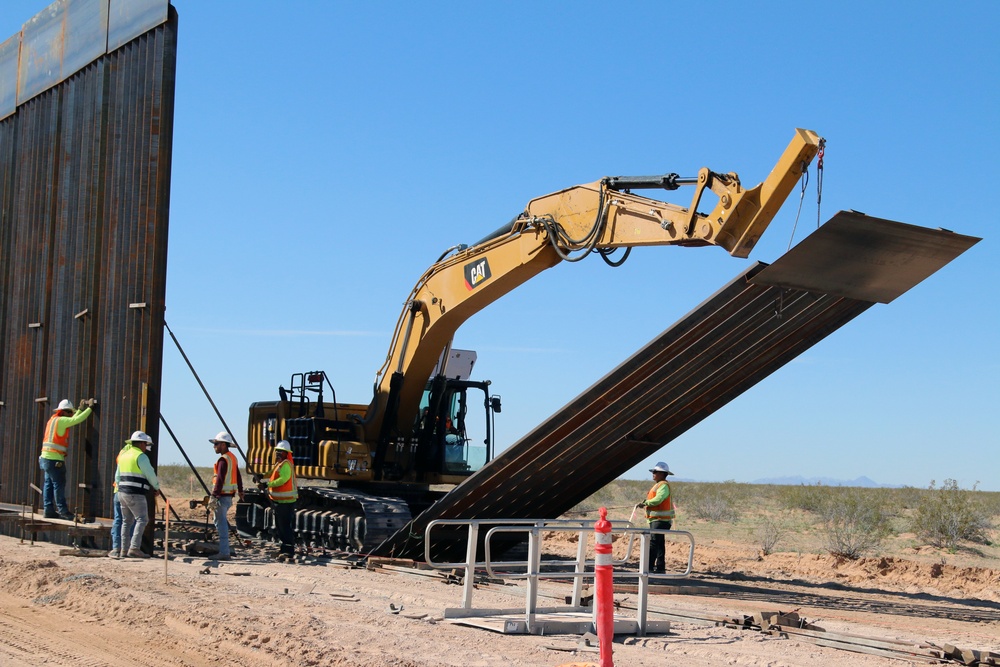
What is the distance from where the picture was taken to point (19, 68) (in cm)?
2123

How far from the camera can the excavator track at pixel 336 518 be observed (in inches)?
620

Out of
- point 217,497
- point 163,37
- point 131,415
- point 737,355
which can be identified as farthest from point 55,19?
point 737,355

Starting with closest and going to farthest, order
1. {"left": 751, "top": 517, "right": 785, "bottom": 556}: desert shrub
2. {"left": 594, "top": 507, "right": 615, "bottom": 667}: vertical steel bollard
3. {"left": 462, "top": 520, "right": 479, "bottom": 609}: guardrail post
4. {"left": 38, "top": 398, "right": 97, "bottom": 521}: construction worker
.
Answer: {"left": 594, "top": 507, "right": 615, "bottom": 667}: vertical steel bollard < {"left": 462, "top": 520, "right": 479, "bottom": 609}: guardrail post < {"left": 38, "top": 398, "right": 97, "bottom": 521}: construction worker < {"left": 751, "top": 517, "right": 785, "bottom": 556}: desert shrub

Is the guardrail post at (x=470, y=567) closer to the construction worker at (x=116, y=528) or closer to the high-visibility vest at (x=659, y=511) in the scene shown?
the high-visibility vest at (x=659, y=511)

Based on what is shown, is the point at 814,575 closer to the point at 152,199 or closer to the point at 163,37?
the point at 152,199

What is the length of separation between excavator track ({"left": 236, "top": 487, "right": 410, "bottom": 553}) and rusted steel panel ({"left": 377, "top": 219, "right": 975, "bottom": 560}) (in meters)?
0.40

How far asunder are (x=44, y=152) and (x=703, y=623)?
15481mm

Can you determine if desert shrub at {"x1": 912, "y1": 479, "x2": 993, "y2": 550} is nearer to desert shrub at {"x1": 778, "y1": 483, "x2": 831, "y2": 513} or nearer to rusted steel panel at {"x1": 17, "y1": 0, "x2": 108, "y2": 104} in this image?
desert shrub at {"x1": 778, "y1": 483, "x2": 831, "y2": 513}

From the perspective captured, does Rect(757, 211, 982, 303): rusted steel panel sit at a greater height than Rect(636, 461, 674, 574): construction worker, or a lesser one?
greater

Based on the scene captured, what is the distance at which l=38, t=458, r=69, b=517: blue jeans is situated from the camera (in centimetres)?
1730

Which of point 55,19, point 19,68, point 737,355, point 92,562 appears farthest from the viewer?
point 19,68

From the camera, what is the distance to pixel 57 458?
17.2m

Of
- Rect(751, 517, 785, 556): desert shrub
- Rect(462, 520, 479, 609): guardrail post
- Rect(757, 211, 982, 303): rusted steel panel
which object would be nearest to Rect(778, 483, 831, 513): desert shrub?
Rect(751, 517, 785, 556): desert shrub

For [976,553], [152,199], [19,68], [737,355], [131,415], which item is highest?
[19,68]
